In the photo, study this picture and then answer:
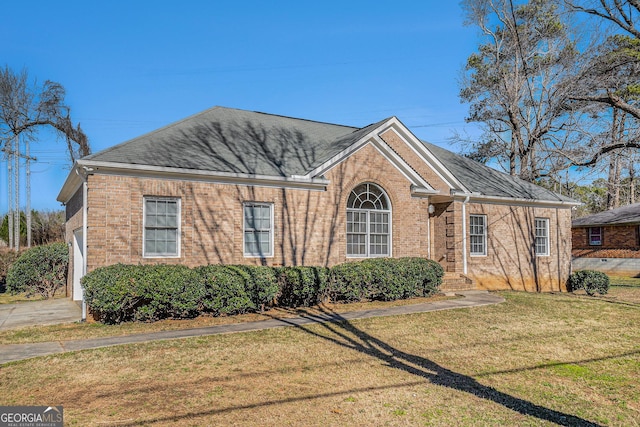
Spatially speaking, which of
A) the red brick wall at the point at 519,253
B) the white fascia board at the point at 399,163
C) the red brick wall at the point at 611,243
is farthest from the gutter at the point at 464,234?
the red brick wall at the point at 611,243

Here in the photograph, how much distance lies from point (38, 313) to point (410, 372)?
10.7m

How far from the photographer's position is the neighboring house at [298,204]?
1230 cm

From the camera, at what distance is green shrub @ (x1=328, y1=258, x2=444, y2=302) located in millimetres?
13156

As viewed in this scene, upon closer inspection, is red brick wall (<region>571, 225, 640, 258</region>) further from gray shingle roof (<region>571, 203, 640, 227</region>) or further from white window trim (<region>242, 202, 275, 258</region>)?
white window trim (<region>242, 202, 275, 258</region>)

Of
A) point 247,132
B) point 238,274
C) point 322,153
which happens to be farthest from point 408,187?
point 238,274

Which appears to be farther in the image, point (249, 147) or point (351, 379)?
point (249, 147)

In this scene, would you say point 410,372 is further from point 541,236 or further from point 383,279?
point 541,236

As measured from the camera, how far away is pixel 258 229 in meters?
14.1

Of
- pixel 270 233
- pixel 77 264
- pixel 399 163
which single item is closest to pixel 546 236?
pixel 399 163

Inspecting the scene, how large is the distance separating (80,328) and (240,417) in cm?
669

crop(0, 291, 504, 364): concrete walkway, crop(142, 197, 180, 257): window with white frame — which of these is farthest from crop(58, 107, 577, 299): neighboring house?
crop(0, 291, 504, 364): concrete walkway

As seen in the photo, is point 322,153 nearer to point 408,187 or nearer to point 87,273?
point 408,187

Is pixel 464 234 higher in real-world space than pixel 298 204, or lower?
lower

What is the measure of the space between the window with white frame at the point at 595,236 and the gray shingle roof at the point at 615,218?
2.22ft
